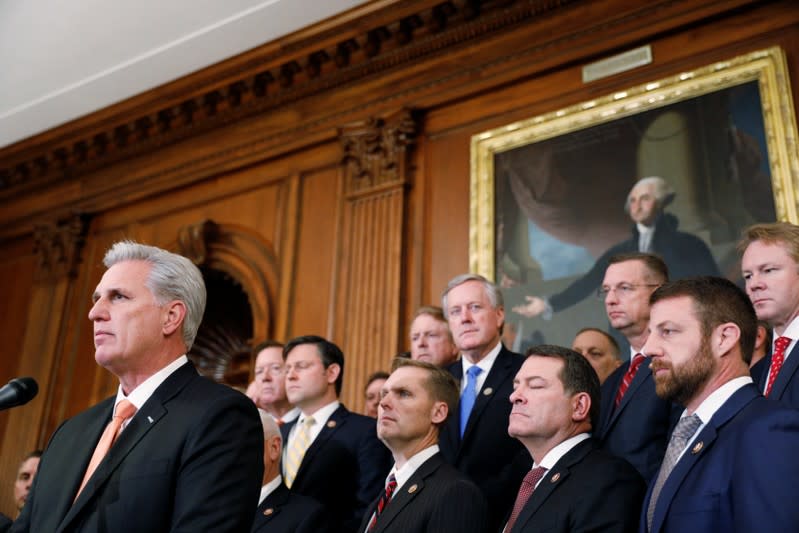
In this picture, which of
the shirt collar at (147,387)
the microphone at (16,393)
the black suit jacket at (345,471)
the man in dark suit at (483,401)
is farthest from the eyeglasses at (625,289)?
the microphone at (16,393)

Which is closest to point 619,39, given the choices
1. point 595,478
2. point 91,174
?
point 595,478

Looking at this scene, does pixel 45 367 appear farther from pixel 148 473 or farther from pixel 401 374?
pixel 148 473

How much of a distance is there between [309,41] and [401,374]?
4432 millimetres

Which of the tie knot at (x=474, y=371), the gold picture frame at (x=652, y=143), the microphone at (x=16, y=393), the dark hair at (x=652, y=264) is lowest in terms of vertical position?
the microphone at (x=16, y=393)

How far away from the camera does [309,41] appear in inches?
281

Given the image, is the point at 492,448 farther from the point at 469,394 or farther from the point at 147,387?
the point at 147,387

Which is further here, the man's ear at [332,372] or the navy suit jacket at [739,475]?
the man's ear at [332,372]

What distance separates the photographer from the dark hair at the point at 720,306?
2553 millimetres

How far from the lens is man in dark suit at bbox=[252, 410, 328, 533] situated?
3277 millimetres

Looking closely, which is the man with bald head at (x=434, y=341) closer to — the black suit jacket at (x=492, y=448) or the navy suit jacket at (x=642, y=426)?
the black suit jacket at (x=492, y=448)

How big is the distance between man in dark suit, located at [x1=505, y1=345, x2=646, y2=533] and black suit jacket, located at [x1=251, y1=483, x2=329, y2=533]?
33.4 inches

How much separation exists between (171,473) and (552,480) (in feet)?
4.20

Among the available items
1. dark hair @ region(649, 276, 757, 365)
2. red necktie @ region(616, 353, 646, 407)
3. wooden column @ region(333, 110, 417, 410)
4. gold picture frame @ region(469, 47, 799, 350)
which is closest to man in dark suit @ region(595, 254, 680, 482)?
red necktie @ region(616, 353, 646, 407)

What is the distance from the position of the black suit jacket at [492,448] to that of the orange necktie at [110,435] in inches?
58.5
